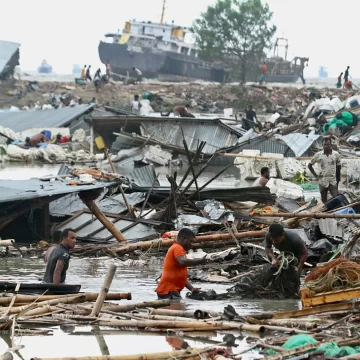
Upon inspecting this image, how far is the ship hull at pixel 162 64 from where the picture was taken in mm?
78375

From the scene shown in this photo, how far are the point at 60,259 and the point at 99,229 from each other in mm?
6055

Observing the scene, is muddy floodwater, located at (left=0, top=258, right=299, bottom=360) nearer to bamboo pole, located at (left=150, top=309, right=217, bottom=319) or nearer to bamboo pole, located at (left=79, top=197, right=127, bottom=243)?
bamboo pole, located at (left=150, top=309, right=217, bottom=319)

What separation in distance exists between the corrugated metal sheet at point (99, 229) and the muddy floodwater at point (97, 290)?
57.9 inches

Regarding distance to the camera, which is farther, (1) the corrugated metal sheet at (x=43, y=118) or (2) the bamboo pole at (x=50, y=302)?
(1) the corrugated metal sheet at (x=43, y=118)

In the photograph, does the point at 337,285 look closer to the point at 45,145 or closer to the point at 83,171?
the point at 83,171

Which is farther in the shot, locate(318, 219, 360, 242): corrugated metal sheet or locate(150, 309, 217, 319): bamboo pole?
locate(318, 219, 360, 242): corrugated metal sheet

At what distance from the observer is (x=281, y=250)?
1114 centimetres

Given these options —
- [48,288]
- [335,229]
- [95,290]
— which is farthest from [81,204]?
[48,288]

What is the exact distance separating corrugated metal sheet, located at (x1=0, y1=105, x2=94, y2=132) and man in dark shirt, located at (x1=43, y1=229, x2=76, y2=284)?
28.6 metres

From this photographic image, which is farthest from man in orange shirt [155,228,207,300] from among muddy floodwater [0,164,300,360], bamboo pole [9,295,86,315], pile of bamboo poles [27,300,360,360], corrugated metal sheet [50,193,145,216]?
corrugated metal sheet [50,193,145,216]

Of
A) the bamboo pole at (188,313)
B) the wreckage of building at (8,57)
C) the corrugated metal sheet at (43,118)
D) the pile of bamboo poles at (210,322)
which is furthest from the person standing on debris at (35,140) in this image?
the bamboo pole at (188,313)

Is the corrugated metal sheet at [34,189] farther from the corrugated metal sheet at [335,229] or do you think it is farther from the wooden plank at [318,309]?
the wooden plank at [318,309]

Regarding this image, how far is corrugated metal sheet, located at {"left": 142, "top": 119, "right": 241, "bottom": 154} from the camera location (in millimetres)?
32875

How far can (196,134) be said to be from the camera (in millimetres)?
33375
